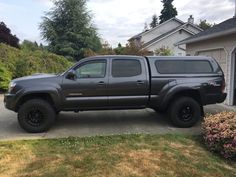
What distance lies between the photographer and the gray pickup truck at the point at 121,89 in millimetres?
9695

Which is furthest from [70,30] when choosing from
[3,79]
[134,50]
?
[3,79]

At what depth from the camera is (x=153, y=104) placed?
10289mm

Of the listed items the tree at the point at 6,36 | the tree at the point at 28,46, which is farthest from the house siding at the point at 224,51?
the tree at the point at 28,46

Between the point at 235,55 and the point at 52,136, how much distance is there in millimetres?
8209

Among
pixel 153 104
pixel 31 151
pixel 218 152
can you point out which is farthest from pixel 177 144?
pixel 31 151

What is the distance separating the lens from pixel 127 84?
33.1ft

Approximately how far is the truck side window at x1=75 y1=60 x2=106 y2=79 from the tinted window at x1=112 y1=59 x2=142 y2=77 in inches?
11.7

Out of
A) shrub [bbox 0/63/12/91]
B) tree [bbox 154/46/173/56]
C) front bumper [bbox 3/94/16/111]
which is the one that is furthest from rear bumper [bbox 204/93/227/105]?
tree [bbox 154/46/173/56]

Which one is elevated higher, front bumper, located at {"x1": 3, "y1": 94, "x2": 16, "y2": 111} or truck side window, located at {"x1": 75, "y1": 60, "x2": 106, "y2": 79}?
truck side window, located at {"x1": 75, "y1": 60, "x2": 106, "y2": 79}

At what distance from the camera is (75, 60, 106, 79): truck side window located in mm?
10016

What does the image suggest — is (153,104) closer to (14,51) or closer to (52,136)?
(52,136)

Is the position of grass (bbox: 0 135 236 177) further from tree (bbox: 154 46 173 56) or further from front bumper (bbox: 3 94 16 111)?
tree (bbox: 154 46 173 56)

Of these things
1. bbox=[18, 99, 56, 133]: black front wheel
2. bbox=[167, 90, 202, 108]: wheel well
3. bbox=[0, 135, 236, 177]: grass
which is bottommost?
bbox=[0, 135, 236, 177]: grass

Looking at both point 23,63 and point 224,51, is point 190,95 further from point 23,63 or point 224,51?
point 23,63
